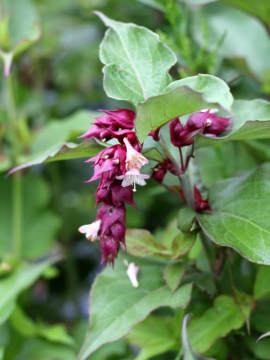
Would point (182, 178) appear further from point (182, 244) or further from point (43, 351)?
point (43, 351)

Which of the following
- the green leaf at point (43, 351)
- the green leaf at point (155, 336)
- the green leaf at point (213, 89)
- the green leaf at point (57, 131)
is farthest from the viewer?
the green leaf at point (57, 131)

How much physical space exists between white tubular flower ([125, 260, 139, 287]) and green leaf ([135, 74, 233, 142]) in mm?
202

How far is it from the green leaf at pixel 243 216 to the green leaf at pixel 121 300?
8 cm

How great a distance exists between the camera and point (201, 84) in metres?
0.48

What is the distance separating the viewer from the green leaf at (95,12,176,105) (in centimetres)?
56

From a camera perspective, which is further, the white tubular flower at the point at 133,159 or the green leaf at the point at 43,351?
the green leaf at the point at 43,351

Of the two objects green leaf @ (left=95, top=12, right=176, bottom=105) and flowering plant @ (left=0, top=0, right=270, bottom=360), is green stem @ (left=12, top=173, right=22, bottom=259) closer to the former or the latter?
flowering plant @ (left=0, top=0, right=270, bottom=360)

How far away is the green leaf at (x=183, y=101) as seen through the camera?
45 cm

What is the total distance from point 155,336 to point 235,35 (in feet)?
2.08

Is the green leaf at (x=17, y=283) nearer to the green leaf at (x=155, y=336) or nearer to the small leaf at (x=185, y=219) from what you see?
the green leaf at (x=155, y=336)

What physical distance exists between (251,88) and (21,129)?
49 centimetres

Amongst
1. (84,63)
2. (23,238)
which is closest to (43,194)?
(23,238)

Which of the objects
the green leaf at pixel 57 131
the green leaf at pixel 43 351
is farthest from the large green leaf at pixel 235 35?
the green leaf at pixel 43 351

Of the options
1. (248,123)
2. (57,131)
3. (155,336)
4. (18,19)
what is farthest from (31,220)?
(248,123)
